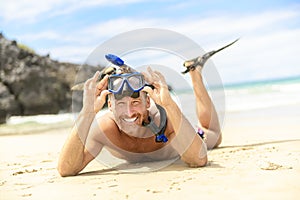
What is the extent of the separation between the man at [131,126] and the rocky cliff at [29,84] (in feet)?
42.0

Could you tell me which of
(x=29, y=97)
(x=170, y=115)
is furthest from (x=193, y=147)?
(x=29, y=97)

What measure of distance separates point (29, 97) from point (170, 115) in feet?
49.2

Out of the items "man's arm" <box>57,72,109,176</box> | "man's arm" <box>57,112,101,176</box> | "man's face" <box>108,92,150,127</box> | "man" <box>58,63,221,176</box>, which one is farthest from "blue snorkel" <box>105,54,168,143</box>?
"man's arm" <box>57,112,101,176</box>

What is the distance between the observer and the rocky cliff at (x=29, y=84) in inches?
675

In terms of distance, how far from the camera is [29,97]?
17.7m

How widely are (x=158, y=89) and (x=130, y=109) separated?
382 mm

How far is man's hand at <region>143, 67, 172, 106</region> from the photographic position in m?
3.71

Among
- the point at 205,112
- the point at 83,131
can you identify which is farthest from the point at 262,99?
the point at 83,131

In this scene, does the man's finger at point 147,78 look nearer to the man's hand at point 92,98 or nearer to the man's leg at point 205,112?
the man's hand at point 92,98

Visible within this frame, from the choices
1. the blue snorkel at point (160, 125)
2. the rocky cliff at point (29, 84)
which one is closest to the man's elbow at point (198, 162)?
the blue snorkel at point (160, 125)

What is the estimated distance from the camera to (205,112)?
6.08m

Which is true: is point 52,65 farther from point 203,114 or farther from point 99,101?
point 99,101

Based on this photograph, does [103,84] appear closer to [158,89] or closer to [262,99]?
[158,89]

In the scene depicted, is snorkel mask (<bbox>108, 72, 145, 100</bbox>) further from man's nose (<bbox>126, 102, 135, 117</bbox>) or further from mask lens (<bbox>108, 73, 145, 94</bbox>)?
man's nose (<bbox>126, 102, 135, 117</bbox>)
